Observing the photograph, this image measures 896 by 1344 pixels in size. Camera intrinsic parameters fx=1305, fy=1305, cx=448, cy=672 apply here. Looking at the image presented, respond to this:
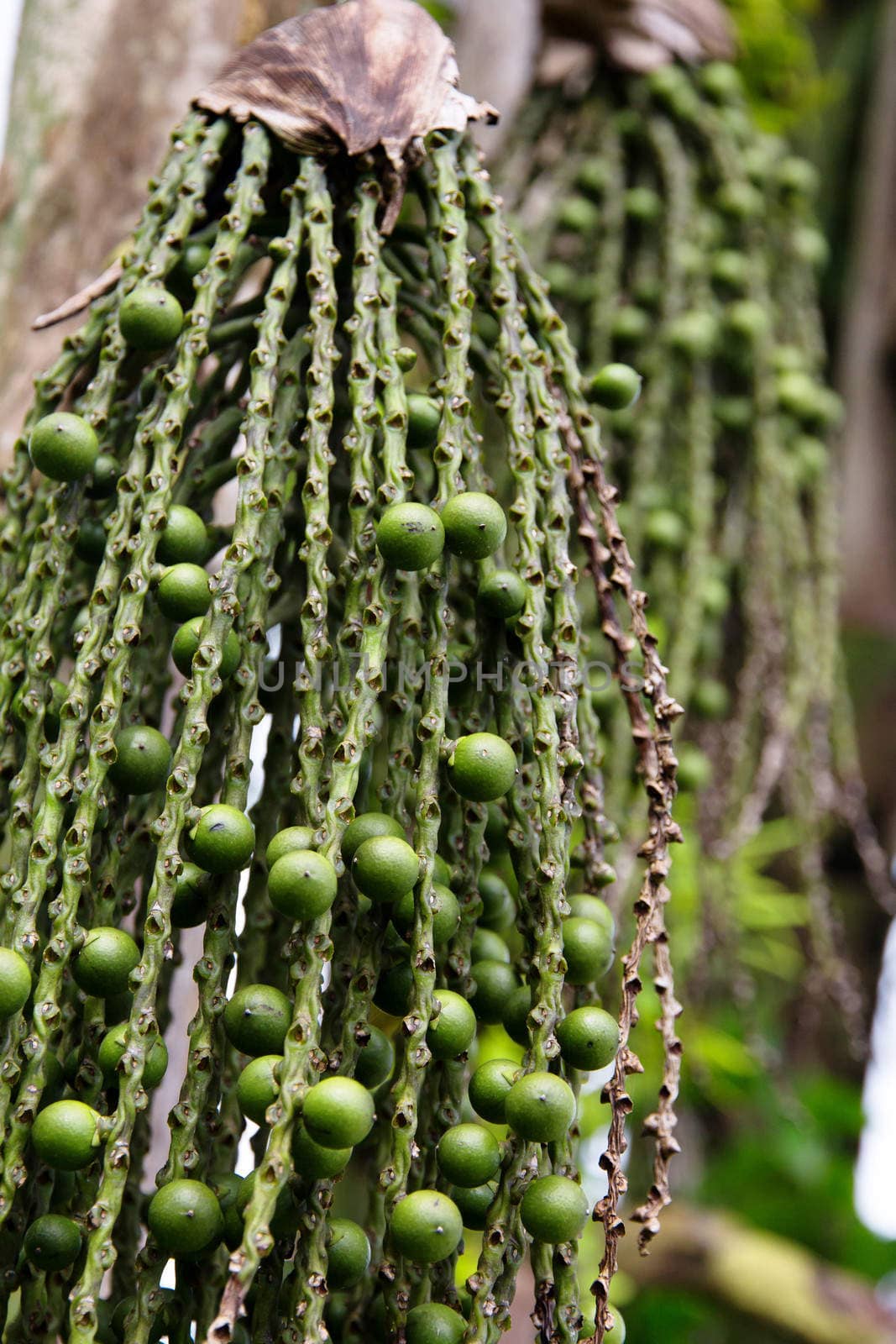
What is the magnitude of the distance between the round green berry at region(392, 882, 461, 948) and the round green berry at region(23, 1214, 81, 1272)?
8.4 inches

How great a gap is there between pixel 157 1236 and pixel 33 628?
1.11 ft

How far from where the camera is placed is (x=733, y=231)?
4.76 ft

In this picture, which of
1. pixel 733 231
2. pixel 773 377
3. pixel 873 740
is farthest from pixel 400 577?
pixel 873 740

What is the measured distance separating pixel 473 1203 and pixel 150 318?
1.78 ft

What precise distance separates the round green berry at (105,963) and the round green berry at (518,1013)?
199 mm

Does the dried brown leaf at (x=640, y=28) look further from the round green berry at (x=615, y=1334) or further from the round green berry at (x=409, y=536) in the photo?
the round green berry at (x=615, y=1334)

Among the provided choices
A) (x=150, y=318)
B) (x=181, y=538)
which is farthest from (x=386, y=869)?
(x=150, y=318)

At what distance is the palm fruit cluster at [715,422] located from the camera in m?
1.29

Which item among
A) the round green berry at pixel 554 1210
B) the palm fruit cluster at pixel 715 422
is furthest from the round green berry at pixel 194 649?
the palm fruit cluster at pixel 715 422

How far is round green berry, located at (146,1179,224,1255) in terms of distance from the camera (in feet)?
1.97

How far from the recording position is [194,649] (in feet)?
2.33

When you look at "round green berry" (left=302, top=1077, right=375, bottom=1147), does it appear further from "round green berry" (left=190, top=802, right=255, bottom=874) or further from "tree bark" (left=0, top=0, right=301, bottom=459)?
"tree bark" (left=0, top=0, right=301, bottom=459)

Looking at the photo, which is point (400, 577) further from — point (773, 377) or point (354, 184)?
point (773, 377)

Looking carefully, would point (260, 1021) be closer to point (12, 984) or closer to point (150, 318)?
point (12, 984)
